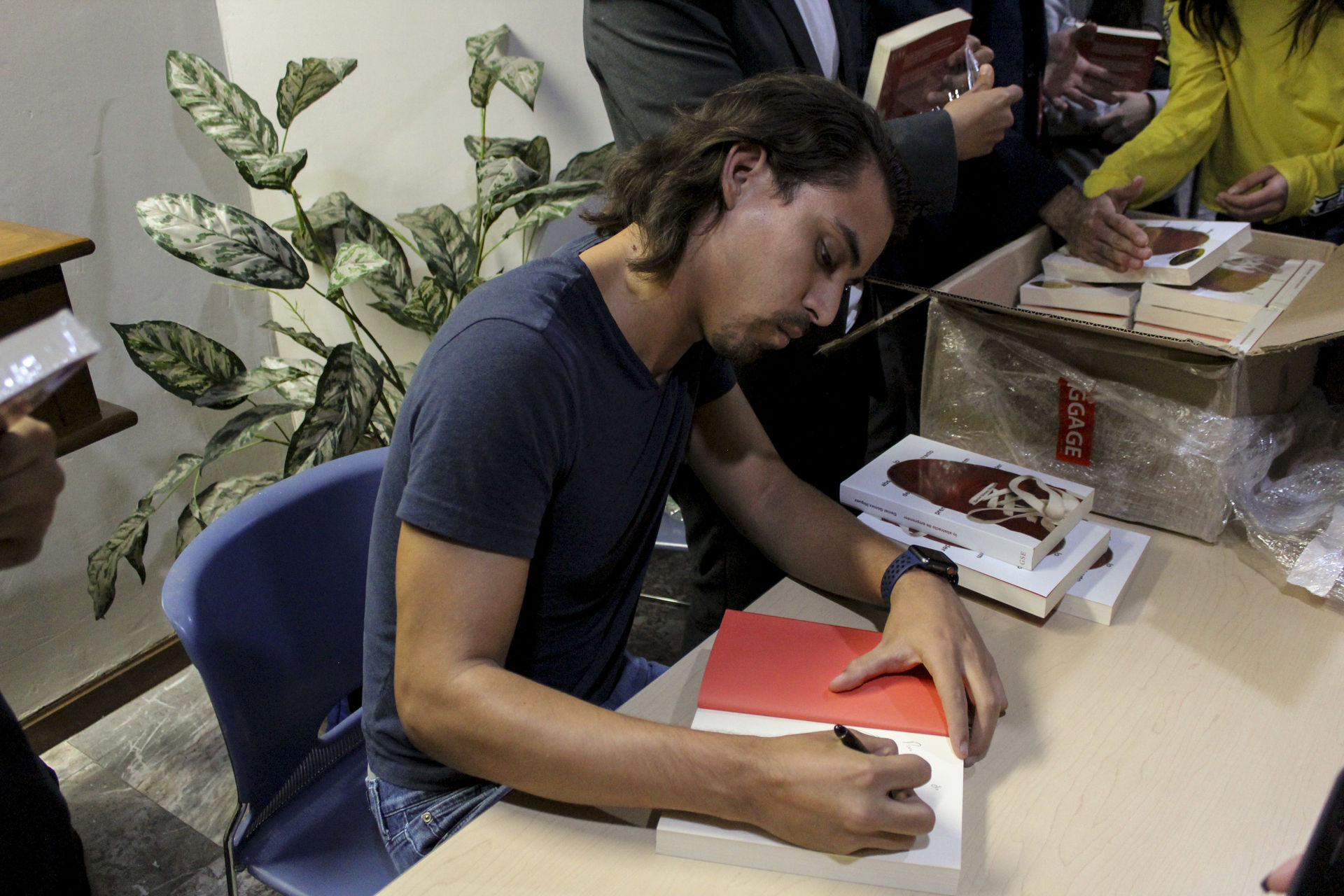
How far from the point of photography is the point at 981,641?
98 cm

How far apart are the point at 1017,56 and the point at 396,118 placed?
133cm

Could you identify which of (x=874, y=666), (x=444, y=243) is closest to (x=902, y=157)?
(x=874, y=666)

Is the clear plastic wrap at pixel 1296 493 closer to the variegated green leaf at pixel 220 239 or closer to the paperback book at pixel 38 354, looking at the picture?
the paperback book at pixel 38 354

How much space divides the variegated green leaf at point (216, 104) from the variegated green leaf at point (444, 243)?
12.1 inches

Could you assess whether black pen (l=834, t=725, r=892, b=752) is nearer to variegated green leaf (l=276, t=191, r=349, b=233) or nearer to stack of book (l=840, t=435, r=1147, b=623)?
stack of book (l=840, t=435, r=1147, b=623)

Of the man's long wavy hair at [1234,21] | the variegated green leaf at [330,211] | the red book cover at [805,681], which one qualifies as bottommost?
the red book cover at [805,681]

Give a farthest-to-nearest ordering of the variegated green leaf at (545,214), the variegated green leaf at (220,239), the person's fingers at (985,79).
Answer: the variegated green leaf at (545,214) → the variegated green leaf at (220,239) → the person's fingers at (985,79)

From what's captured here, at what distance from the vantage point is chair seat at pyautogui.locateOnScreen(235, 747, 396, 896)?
3.61 ft

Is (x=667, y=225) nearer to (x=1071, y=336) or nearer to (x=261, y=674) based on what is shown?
(x=1071, y=336)

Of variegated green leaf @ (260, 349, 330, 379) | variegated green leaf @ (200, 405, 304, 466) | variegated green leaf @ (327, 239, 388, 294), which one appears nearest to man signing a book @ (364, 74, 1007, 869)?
variegated green leaf @ (327, 239, 388, 294)

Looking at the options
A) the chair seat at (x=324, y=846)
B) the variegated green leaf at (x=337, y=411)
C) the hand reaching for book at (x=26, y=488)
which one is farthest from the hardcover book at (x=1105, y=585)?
the variegated green leaf at (x=337, y=411)

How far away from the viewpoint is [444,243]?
6.53ft

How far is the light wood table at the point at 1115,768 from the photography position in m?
0.77

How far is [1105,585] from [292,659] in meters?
0.97
